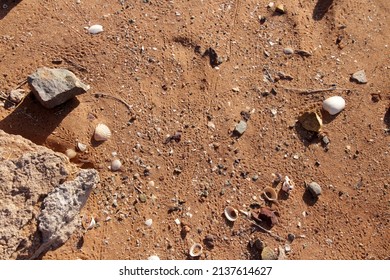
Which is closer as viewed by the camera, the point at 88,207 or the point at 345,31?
the point at 88,207

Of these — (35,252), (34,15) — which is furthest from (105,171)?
(34,15)

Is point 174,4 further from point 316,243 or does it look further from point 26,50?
point 316,243

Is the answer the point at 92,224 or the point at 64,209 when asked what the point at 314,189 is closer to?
the point at 92,224

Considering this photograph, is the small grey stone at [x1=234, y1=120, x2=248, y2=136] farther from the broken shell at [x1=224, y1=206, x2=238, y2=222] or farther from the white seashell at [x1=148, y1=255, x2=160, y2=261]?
the white seashell at [x1=148, y1=255, x2=160, y2=261]

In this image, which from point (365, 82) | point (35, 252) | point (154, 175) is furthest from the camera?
point (365, 82)

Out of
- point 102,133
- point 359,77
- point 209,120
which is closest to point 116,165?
point 102,133

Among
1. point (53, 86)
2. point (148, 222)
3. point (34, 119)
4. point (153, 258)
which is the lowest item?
point (153, 258)
